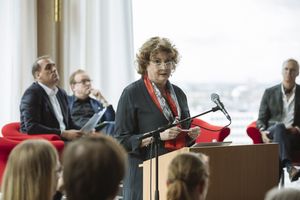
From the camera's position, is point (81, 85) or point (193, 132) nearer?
point (193, 132)

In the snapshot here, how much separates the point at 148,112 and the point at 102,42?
320cm

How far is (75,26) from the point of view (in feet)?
23.2

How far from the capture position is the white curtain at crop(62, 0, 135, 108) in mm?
7027

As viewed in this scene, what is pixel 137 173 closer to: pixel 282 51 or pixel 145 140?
pixel 145 140

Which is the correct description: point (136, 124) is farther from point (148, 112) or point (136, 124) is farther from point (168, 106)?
point (168, 106)

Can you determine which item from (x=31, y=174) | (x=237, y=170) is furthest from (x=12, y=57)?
(x=31, y=174)

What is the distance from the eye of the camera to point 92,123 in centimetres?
607

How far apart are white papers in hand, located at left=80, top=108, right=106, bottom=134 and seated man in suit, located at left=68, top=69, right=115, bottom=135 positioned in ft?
0.63

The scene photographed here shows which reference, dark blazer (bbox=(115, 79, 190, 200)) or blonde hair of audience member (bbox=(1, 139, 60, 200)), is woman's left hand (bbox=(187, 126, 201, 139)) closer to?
dark blazer (bbox=(115, 79, 190, 200))

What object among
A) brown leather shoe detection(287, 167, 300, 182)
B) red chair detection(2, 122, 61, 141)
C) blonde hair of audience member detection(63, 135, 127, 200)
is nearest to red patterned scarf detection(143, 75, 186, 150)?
red chair detection(2, 122, 61, 141)

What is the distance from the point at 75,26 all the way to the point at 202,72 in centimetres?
161

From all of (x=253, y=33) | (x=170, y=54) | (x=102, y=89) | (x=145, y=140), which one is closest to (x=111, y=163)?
(x=145, y=140)

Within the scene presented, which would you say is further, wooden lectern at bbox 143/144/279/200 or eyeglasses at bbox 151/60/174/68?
eyeglasses at bbox 151/60/174/68

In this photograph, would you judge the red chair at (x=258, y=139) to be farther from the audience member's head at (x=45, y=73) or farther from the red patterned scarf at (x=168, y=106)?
the red patterned scarf at (x=168, y=106)
